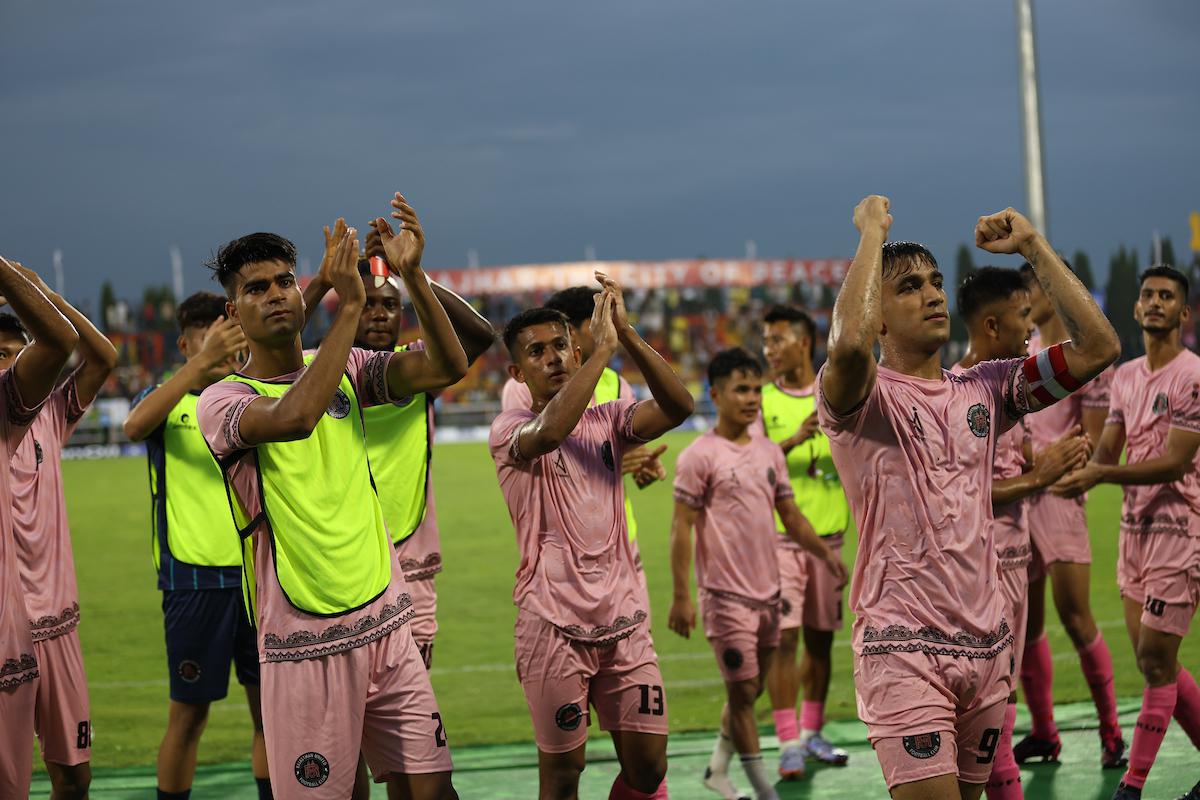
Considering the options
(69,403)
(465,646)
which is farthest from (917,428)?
(465,646)

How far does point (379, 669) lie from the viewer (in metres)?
4.41

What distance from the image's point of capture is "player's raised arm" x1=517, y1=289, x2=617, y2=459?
5.09 meters

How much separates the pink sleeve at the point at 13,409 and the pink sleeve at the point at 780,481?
380cm

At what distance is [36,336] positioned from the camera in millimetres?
4652

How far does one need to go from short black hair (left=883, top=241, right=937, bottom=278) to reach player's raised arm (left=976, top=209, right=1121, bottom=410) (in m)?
0.17

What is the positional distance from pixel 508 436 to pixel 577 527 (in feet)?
1.52

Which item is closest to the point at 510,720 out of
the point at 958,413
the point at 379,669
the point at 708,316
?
the point at 379,669

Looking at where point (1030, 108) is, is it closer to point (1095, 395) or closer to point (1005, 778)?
point (1095, 395)

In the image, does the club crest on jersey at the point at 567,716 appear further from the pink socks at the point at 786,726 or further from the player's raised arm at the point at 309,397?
the pink socks at the point at 786,726

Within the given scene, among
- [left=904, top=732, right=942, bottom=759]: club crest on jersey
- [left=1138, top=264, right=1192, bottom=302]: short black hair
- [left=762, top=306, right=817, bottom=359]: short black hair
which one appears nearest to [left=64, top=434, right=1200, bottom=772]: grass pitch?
[left=762, top=306, right=817, bottom=359]: short black hair

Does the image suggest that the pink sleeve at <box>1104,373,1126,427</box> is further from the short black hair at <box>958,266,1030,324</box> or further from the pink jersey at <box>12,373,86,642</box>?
the pink jersey at <box>12,373,86,642</box>

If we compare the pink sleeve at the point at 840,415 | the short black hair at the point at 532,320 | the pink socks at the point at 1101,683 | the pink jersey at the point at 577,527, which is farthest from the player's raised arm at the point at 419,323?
the pink socks at the point at 1101,683

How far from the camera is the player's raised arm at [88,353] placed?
5.54 m

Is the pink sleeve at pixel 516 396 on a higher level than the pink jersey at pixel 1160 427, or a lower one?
higher
